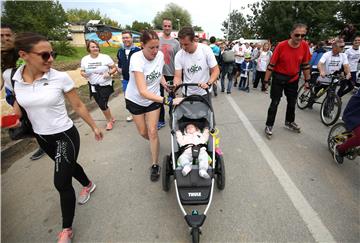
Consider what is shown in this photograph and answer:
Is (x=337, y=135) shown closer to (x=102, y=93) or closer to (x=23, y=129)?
(x=23, y=129)

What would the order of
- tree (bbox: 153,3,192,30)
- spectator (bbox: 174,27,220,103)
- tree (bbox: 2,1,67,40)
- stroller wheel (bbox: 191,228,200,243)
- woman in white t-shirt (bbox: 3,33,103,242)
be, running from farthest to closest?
tree (bbox: 153,3,192,30) → tree (bbox: 2,1,67,40) → spectator (bbox: 174,27,220,103) → stroller wheel (bbox: 191,228,200,243) → woman in white t-shirt (bbox: 3,33,103,242)

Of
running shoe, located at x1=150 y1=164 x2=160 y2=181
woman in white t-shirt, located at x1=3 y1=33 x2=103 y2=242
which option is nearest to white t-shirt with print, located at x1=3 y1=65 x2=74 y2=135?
woman in white t-shirt, located at x1=3 y1=33 x2=103 y2=242

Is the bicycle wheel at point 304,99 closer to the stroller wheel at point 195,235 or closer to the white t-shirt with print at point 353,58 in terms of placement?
the white t-shirt with print at point 353,58

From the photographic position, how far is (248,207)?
2715 millimetres

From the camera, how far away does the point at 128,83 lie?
3332 millimetres

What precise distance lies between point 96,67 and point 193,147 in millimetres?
3093

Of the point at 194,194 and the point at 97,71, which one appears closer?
the point at 194,194

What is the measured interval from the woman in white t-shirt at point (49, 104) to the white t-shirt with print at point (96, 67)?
2398mm

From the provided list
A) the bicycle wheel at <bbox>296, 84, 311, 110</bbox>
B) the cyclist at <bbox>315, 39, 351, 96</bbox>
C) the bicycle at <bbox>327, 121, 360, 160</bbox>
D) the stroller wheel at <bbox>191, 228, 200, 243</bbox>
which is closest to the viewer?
the stroller wheel at <bbox>191, 228, 200, 243</bbox>

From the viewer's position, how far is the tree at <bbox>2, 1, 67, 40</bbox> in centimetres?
1819

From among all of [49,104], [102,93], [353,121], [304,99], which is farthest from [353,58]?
[49,104]

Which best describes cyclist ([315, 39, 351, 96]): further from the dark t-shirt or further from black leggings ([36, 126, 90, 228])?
black leggings ([36, 126, 90, 228])

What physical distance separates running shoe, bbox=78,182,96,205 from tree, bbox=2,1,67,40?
1970 cm

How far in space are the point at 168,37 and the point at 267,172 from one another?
367 centimetres
